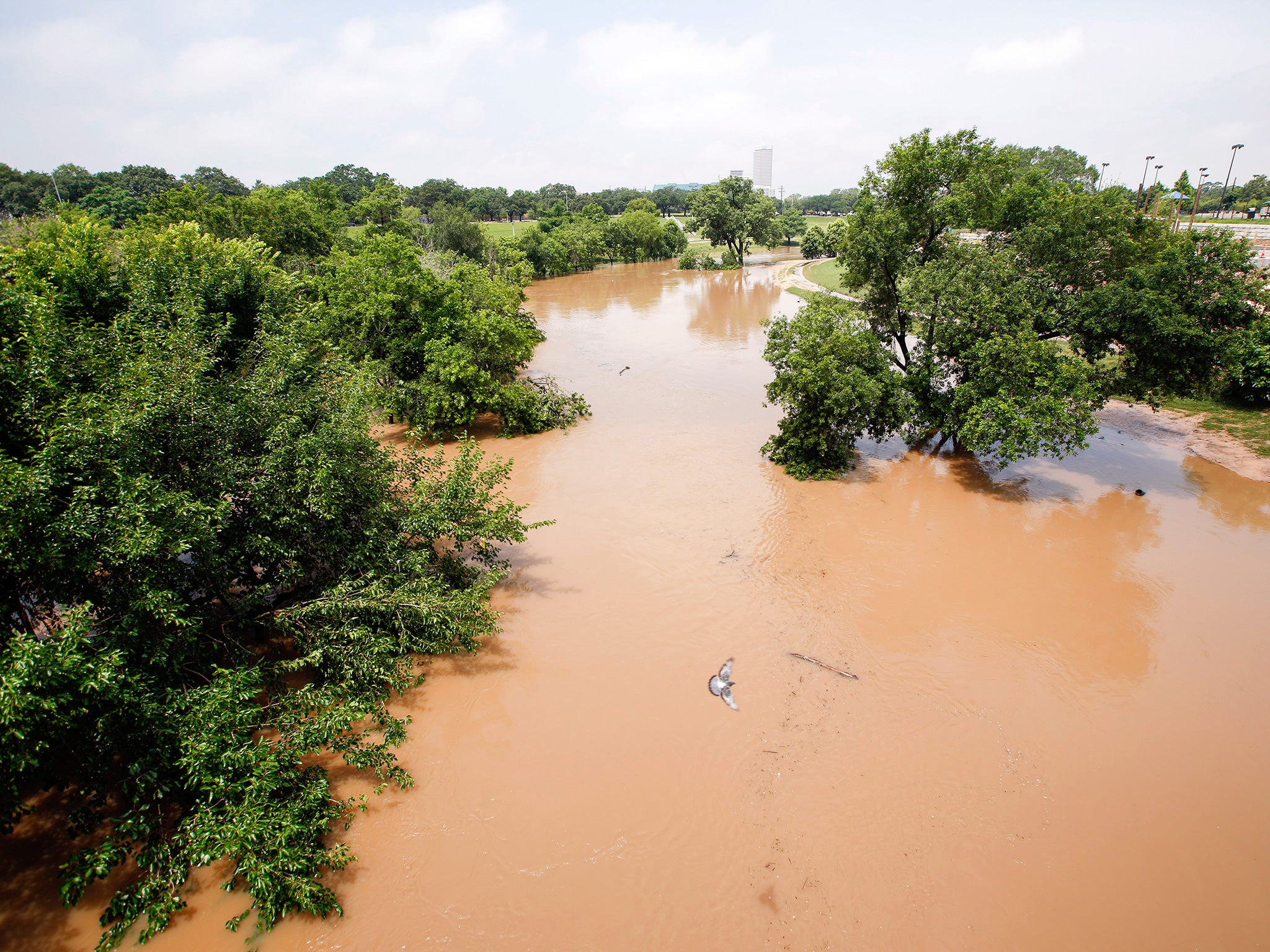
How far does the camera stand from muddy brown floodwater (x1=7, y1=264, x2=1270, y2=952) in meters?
7.18

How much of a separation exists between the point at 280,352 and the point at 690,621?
348 inches

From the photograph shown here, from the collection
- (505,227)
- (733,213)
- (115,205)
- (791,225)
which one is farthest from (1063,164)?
(115,205)

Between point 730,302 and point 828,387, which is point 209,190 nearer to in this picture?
point 730,302

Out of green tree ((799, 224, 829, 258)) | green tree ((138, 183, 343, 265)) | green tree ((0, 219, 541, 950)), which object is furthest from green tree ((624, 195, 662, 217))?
green tree ((0, 219, 541, 950))

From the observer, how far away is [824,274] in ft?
194

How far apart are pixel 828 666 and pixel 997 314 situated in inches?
428

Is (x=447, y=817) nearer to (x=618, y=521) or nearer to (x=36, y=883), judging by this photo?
(x=36, y=883)

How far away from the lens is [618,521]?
15.3 metres

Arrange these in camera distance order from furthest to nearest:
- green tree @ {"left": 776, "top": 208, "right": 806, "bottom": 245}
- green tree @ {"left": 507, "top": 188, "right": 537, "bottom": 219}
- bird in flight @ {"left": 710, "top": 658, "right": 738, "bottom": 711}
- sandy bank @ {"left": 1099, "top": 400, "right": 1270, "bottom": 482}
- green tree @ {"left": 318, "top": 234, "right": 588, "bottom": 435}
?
green tree @ {"left": 507, "top": 188, "right": 537, "bottom": 219}
green tree @ {"left": 776, "top": 208, "right": 806, "bottom": 245}
green tree @ {"left": 318, "top": 234, "right": 588, "bottom": 435}
sandy bank @ {"left": 1099, "top": 400, "right": 1270, "bottom": 482}
bird in flight @ {"left": 710, "top": 658, "right": 738, "bottom": 711}

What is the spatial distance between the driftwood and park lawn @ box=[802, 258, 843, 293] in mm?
38930

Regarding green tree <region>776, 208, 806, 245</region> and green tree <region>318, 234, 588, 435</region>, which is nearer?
green tree <region>318, 234, 588, 435</region>

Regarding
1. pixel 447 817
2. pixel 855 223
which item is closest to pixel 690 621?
pixel 447 817

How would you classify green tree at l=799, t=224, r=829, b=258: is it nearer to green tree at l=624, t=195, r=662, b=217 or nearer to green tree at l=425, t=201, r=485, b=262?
green tree at l=624, t=195, r=662, b=217

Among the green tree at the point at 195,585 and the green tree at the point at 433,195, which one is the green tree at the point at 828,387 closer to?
the green tree at the point at 195,585
